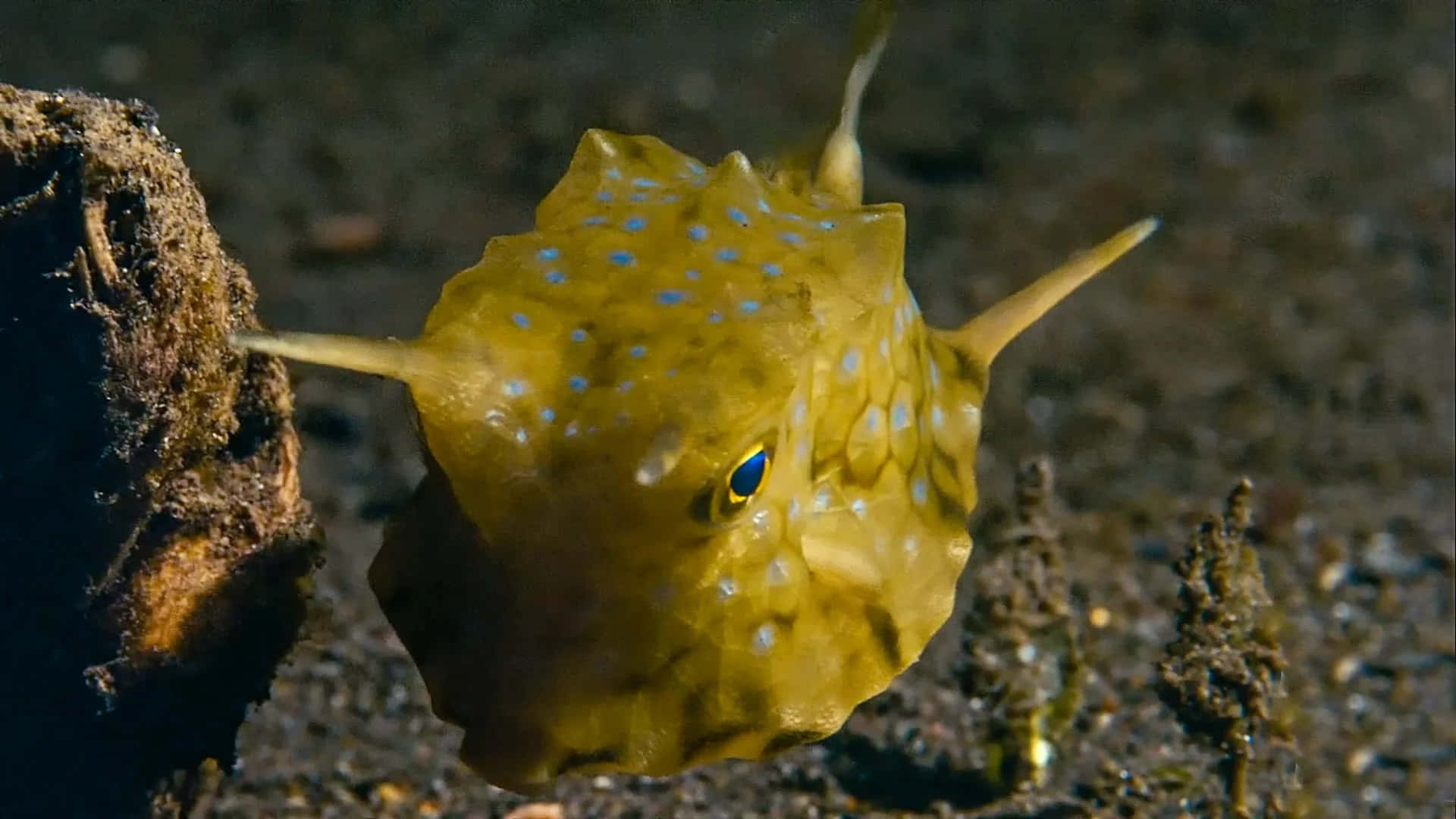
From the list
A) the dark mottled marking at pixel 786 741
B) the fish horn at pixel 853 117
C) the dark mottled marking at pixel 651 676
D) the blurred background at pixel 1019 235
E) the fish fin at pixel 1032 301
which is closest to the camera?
the dark mottled marking at pixel 651 676

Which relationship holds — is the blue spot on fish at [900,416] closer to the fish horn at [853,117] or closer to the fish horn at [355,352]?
the fish horn at [853,117]

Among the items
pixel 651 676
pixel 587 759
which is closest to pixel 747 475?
pixel 651 676

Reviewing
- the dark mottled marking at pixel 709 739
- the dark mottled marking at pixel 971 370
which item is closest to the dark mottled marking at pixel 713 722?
the dark mottled marking at pixel 709 739

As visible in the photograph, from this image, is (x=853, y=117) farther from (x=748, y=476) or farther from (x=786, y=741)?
(x=786, y=741)

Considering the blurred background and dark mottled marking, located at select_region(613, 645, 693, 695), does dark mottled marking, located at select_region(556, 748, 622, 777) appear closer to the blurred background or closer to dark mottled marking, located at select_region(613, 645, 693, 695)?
dark mottled marking, located at select_region(613, 645, 693, 695)

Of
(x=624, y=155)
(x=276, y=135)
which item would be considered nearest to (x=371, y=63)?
(x=276, y=135)

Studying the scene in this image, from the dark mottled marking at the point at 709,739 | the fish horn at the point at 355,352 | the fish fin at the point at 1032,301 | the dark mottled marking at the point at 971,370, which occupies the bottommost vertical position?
the dark mottled marking at the point at 709,739
